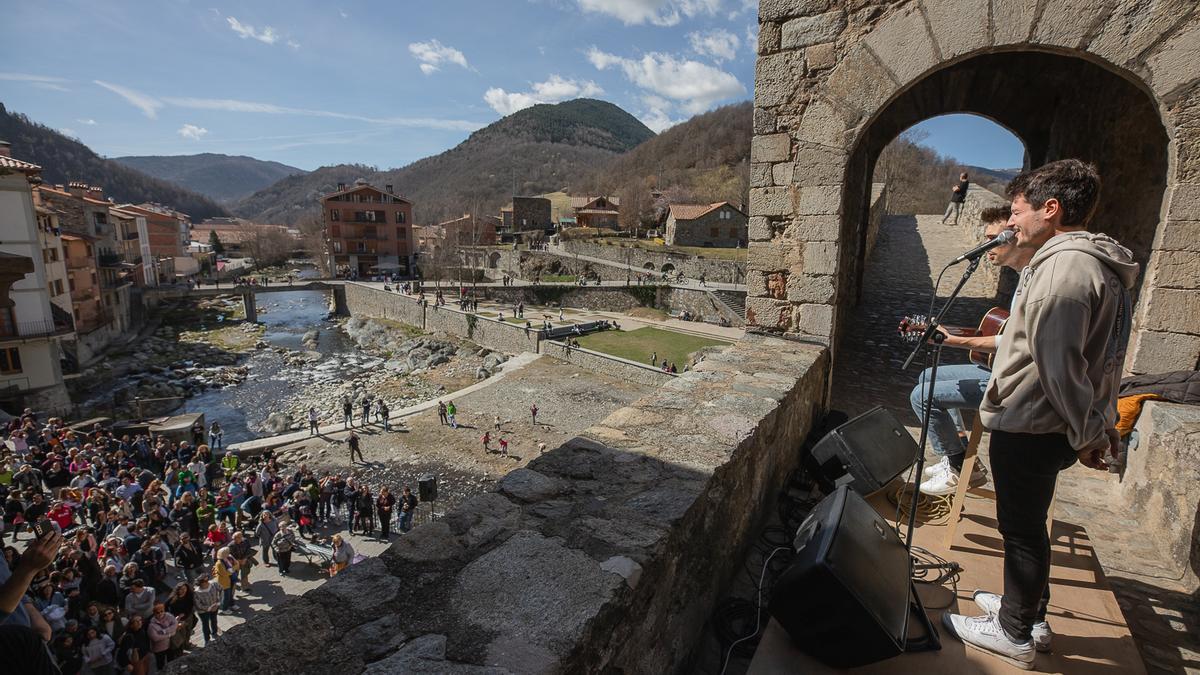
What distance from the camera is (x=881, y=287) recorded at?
39.8ft

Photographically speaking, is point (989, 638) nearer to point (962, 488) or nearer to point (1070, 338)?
point (962, 488)

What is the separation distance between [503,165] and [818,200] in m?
135

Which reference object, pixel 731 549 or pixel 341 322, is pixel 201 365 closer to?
pixel 341 322

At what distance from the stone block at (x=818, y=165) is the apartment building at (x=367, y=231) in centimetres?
5825

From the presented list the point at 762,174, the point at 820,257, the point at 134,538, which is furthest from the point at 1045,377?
the point at 134,538

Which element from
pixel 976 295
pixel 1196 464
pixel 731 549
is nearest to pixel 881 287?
pixel 976 295

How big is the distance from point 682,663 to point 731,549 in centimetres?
71

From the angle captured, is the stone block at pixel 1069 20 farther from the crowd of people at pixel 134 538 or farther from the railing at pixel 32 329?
the railing at pixel 32 329

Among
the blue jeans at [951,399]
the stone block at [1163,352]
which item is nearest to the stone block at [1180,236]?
the stone block at [1163,352]

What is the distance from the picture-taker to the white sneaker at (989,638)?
2170mm

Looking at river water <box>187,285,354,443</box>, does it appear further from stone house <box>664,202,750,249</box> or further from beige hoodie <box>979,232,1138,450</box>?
stone house <box>664,202,750,249</box>

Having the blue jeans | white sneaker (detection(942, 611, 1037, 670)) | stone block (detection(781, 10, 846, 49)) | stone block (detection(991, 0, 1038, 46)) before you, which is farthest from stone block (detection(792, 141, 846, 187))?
white sneaker (detection(942, 611, 1037, 670))

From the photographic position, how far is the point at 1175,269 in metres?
3.64

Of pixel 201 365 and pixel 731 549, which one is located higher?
pixel 731 549
